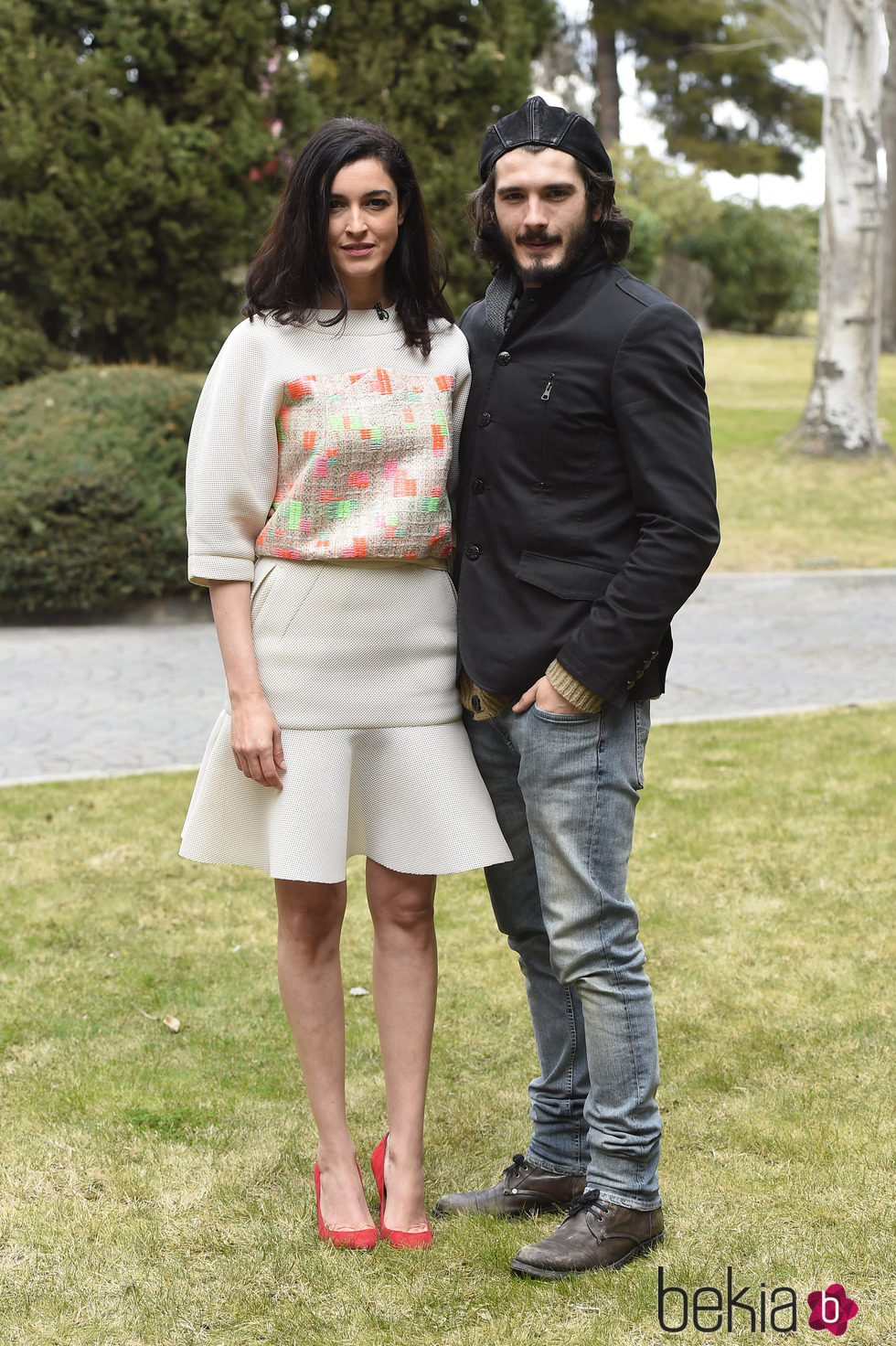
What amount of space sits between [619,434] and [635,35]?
30.5 metres

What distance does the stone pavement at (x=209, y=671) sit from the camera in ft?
21.9

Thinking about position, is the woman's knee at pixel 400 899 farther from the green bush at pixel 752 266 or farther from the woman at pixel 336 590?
the green bush at pixel 752 266

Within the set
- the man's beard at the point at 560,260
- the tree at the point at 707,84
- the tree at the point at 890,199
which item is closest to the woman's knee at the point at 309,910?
the man's beard at the point at 560,260

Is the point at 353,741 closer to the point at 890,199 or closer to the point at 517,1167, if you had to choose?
the point at 517,1167

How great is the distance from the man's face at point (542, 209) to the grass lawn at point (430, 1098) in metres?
1.86

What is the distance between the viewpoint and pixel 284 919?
2820 millimetres

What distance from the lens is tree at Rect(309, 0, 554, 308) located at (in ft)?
38.4

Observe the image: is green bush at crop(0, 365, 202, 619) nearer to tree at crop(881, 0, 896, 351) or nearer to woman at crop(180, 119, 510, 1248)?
woman at crop(180, 119, 510, 1248)

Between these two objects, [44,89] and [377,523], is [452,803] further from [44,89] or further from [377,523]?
[44,89]

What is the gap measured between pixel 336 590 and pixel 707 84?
3194 cm

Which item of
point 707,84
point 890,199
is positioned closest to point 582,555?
point 890,199

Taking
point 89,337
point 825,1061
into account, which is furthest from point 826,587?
point 825,1061

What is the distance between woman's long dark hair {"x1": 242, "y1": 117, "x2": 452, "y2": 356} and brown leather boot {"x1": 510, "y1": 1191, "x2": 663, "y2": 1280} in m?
1.66

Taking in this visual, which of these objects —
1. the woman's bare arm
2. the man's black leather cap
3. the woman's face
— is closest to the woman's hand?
the woman's bare arm
